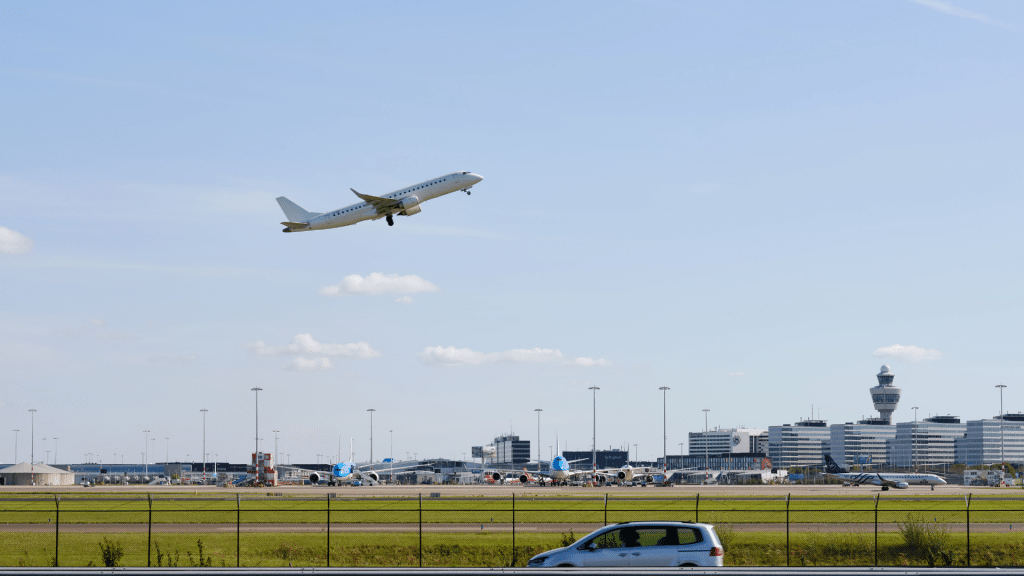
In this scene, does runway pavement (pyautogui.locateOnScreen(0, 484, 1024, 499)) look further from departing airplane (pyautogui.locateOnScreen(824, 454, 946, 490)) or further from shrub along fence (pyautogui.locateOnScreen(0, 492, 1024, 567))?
shrub along fence (pyautogui.locateOnScreen(0, 492, 1024, 567))

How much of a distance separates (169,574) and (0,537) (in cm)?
2999

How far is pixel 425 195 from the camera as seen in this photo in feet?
219

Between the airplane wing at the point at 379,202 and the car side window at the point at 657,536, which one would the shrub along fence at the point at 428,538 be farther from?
the airplane wing at the point at 379,202

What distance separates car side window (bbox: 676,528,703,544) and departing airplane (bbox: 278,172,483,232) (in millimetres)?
44559

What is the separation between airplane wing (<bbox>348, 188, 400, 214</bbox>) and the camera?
65.2 meters

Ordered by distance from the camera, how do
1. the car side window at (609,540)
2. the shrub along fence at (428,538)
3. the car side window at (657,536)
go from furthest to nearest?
the shrub along fence at (428,538)
the car side window at (609,540)
the car side window at (657,536)

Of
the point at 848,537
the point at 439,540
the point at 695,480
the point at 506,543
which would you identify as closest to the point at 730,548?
the point at 848,537

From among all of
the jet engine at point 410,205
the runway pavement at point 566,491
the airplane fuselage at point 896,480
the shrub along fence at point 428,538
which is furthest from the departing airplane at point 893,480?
the jet engine at point 410,205

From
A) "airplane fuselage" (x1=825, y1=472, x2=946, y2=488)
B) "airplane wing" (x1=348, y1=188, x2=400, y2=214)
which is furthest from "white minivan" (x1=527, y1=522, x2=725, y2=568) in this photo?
"airplane fuselage" (x1=825, y1=472, x2=946, y2=488)

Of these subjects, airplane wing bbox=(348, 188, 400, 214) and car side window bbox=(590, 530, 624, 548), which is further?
airplane wing bbox=(348, 188, 400, 214)

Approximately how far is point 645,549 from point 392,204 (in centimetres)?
4518

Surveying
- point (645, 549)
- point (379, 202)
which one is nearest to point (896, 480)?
point (379, 202)

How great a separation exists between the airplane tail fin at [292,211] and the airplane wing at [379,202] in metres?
11.4

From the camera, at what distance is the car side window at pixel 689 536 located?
2388 centimetres
